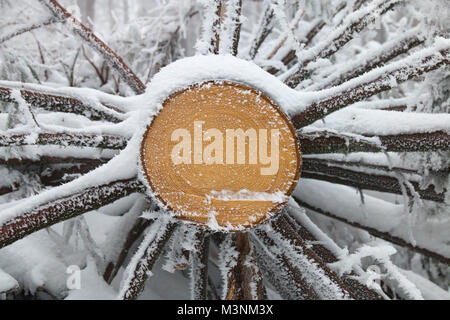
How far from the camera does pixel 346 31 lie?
1.86 meters

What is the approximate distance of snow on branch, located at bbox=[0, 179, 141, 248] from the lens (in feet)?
4.58

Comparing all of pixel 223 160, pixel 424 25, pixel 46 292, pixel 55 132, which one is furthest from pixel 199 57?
pixel 46 292

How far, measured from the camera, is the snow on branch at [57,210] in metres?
1.40

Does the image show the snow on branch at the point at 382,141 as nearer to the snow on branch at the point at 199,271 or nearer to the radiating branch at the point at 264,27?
the snow on branch at the point at 199,271

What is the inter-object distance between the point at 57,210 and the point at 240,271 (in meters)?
0.83

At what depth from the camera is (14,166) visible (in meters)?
1.96

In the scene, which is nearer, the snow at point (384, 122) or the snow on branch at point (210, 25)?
the snow at point (384, 122)

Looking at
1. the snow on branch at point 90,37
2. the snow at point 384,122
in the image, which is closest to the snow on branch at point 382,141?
the snow at point 384,122

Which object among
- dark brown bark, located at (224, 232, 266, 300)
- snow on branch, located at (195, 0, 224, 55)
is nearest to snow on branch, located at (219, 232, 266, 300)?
dark brown bark, located at (224, 232, 266, 300)

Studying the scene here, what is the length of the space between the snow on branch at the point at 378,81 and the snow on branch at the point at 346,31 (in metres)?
0.42

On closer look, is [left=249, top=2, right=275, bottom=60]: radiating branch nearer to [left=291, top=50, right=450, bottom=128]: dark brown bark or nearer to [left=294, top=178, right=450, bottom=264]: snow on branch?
[left=294, top=178, right=450, bottom=264]: snow on branch

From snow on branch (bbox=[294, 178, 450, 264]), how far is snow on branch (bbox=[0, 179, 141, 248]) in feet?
4.04

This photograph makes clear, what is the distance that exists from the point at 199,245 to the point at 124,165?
608 millimetres
